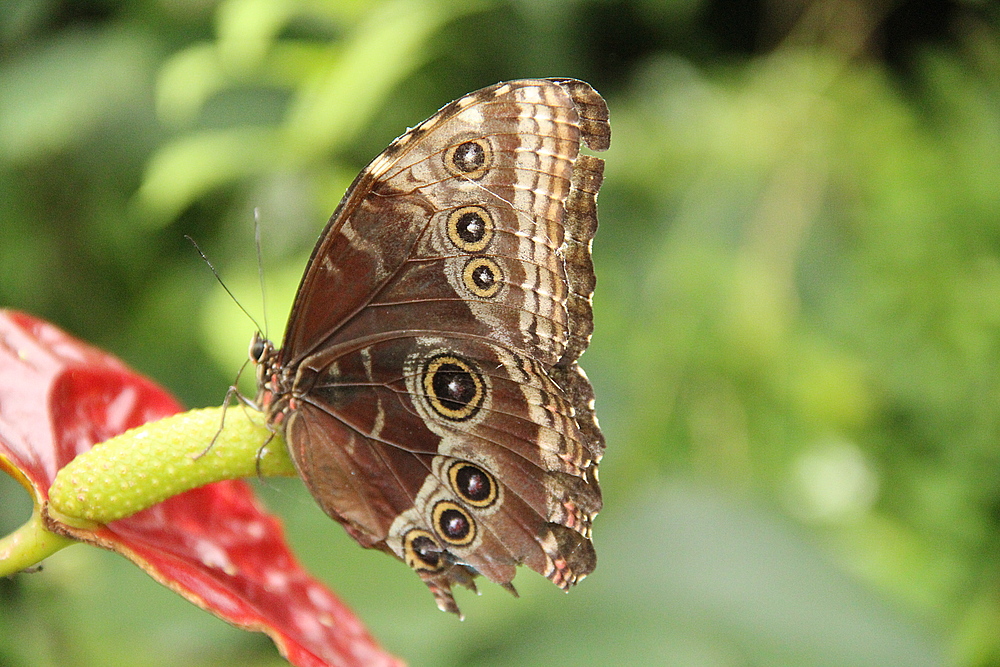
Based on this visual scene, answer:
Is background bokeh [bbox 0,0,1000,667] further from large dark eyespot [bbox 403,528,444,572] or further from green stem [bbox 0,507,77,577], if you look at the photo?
green stem [bbox 0,507,77,577]

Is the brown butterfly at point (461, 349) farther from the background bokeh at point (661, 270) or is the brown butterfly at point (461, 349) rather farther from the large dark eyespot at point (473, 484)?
the background bokeh at point (661, 270)

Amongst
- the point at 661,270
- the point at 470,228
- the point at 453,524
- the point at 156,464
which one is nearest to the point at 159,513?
the point at 156,464

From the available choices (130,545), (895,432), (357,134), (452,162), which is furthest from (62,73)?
(895,432)

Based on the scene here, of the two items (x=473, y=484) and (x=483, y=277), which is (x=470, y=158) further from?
(x=473, y=484)

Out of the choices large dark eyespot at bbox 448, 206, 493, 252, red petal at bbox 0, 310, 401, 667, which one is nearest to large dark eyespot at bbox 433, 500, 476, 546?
red petal at bbox 0, 310, 401, 667

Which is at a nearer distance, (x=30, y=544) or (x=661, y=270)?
(x=30, y=544)

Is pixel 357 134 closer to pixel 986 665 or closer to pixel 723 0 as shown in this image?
pixel 723 0

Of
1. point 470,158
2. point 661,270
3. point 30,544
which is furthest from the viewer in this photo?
point 661,270

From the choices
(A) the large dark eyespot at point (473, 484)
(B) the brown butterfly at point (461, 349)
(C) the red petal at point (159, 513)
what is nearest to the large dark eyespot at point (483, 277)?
(B) the brown butterfly at point (461, 349)
